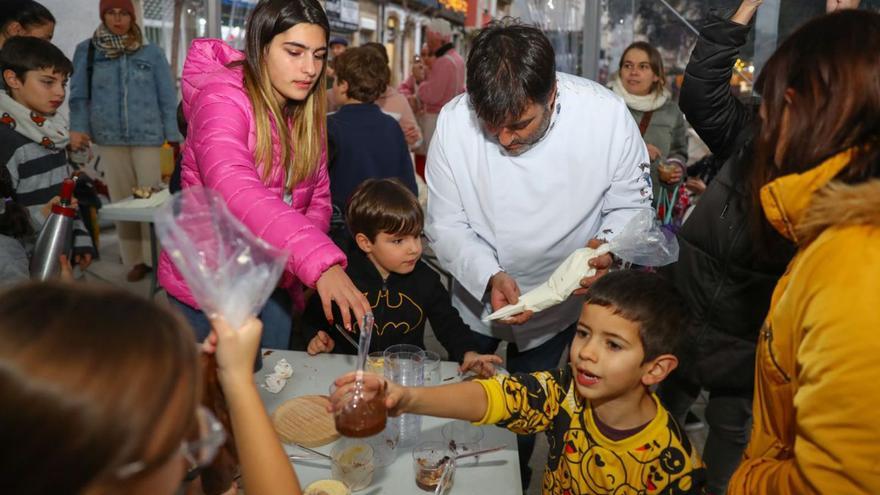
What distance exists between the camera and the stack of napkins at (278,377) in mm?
1831

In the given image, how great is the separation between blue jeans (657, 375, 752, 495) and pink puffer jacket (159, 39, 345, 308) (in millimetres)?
1604

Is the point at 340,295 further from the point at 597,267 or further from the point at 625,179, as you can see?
the point at 625,179

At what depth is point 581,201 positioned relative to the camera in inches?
86.6

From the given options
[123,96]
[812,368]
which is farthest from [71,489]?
[123,96]

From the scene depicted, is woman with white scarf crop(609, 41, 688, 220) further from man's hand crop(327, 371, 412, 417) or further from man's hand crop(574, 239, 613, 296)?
man's hand crop(327, 371, 412, 417)

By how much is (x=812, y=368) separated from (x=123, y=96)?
17.4 ft

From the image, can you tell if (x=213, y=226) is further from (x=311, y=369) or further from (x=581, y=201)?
(x=581, y=201)

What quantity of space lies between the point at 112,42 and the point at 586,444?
16.2 ft

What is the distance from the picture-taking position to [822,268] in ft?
3.25

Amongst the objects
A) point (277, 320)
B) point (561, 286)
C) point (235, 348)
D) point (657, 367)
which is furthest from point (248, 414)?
point (277, 320)

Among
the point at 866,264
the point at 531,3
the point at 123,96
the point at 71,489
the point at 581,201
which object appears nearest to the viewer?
the point at 71,489

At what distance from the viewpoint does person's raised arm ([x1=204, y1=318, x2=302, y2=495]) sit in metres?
0.97

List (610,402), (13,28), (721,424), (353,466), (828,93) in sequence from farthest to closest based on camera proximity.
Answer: (13,28) < (721,424) < (610,402) < (353,466) < (828,93)

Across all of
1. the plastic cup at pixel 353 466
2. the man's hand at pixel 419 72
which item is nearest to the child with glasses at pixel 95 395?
the plastic cup at pixel 353 466
